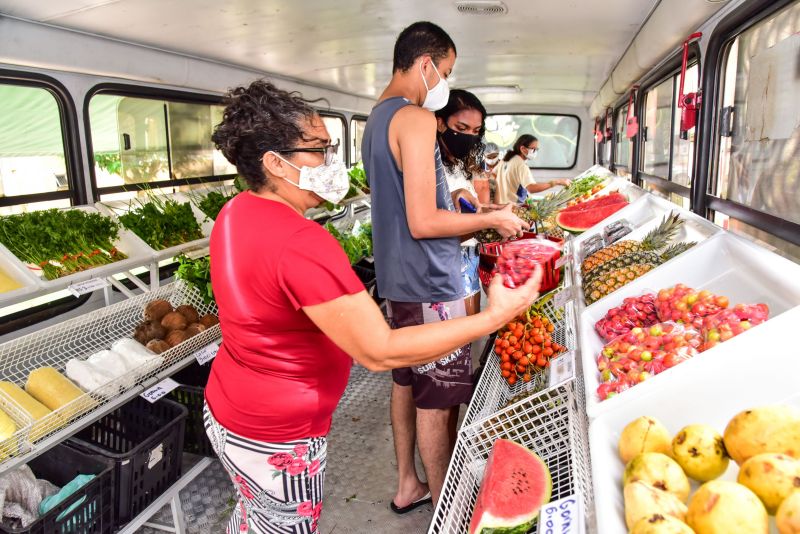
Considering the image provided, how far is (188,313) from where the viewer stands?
10.6 ft

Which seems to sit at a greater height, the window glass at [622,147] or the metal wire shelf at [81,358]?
the window glass at [622,147]

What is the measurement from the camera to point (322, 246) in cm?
137

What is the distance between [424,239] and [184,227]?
2226 millimetres

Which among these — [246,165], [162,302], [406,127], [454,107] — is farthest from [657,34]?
[162,302]

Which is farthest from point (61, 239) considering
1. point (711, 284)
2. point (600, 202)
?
point (600, 202)

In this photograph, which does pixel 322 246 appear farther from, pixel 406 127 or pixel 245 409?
pixel 406 127


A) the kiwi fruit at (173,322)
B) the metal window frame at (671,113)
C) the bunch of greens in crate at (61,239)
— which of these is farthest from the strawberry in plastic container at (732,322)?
the bunch of greens in crate at (61,239)

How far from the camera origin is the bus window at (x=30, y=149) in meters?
3.16

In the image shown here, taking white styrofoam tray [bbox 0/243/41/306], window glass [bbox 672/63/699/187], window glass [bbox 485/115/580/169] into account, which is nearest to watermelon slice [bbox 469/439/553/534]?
white styrofoam tray [bbox 0/243/41/306]

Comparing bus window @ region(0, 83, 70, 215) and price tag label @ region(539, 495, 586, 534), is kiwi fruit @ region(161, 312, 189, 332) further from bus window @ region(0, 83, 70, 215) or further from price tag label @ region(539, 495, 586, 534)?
price tag label @ region(539, 495, 586, 534)

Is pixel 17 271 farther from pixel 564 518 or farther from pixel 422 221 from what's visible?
pixel 564 518

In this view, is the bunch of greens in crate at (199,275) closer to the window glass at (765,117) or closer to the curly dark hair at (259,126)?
the curly dark hair at (259,126)

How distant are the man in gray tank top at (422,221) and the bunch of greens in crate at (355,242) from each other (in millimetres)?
2834

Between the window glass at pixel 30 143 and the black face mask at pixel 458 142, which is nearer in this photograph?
the black face mask at pixel 458 142
